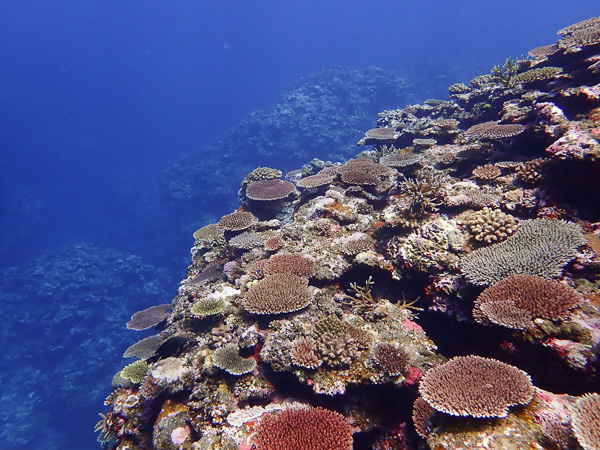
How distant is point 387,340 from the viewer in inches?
194

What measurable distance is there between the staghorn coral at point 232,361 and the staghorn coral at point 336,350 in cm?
Answer: 129

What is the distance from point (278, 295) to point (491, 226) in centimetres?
421

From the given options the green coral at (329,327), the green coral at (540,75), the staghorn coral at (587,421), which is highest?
the green coral at (540,75)

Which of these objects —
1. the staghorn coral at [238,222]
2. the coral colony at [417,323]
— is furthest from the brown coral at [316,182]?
the staghorn coral at [238,222]

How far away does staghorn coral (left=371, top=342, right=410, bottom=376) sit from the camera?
4331 mm

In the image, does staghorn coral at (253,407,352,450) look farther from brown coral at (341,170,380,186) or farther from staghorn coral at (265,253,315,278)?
brown coral at (341,170,380,186)

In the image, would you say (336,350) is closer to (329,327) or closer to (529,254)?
(329,327)

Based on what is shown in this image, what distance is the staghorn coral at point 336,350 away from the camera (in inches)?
180

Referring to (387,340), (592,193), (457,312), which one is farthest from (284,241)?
(592,193)

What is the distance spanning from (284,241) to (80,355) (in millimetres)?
27649

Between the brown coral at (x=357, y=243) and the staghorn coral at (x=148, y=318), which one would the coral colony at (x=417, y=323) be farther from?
the staghorn coral at (x=148, y=318)

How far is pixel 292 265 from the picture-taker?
6.59 metres

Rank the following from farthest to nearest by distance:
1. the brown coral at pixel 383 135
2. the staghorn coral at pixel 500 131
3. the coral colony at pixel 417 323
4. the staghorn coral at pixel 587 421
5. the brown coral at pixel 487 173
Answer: the brown coral at pixel 383 135 → the staghorn coral at pixel 500 131 → the brown coral at pixel 487 173 → the coral colony at pixel 417 323 → the staghorn coral at pixel 587 421

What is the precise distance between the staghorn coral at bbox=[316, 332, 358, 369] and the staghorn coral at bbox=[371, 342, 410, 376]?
1.17 feet
